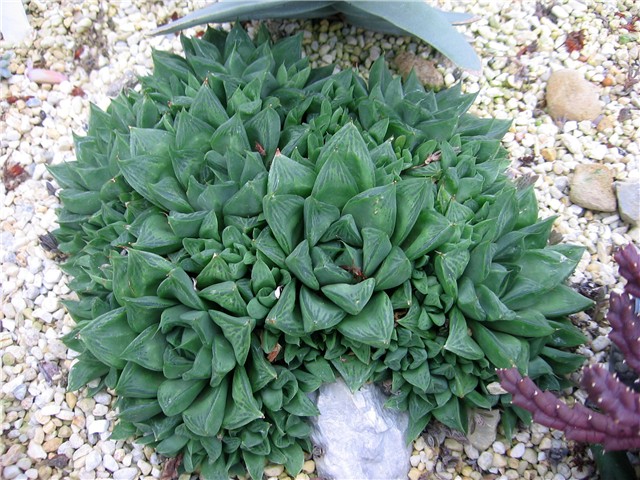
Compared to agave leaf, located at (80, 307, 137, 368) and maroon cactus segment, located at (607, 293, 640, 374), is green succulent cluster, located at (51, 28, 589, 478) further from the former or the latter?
maroon cactus segment, located at (607, 293, 640, 374)

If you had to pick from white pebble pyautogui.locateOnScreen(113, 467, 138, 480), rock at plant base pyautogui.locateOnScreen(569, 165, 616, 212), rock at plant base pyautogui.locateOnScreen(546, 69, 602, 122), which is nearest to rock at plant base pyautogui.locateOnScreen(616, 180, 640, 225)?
rock at plant base pyautogui.locateOnScreen(569, 165, 616, 212)

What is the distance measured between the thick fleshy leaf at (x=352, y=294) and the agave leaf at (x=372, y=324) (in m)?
0.02

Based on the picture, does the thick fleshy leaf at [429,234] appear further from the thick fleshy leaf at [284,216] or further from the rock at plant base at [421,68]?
the rock at plant base at [421,68]

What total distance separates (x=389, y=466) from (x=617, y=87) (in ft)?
7.88

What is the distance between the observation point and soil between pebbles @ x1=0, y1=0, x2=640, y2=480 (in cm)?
260

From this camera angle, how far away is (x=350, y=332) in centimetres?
225

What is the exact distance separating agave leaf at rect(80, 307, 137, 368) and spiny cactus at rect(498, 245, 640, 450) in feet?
4.42

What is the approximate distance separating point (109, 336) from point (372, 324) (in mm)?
966

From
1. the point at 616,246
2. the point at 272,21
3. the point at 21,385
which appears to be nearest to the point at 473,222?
the point at 616,246

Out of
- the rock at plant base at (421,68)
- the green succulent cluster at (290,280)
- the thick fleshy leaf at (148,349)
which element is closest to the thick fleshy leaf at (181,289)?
the green succulent cluster at (290,280)

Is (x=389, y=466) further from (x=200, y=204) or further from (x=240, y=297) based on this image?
(x=200, y=204)

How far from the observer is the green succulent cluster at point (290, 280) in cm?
225

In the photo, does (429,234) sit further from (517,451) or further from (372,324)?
(517,451)

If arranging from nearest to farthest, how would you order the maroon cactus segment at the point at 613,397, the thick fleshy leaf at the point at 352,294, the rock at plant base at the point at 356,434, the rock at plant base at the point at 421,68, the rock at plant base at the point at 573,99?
the maroon cactus segment at the point at 613,397
the thick fleshy leaf at the point at 352,294
the rock at plant base at the point at 356,434
the rock at plant base at the point at 573,99
the rock at plant base at the point at 421,68
